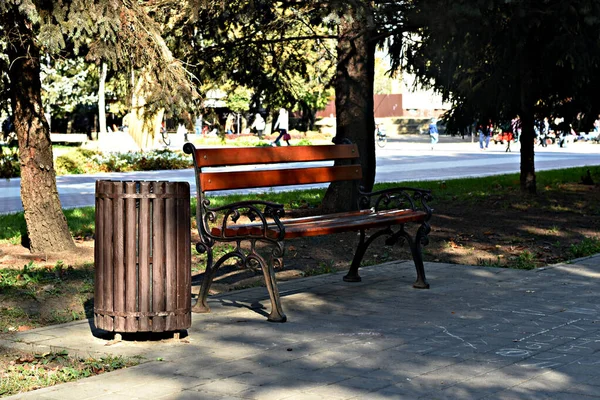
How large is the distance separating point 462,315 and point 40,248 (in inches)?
187

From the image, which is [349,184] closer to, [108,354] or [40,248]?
[40,248]

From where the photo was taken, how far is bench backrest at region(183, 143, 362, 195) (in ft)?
23.9

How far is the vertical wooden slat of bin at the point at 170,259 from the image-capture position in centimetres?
600

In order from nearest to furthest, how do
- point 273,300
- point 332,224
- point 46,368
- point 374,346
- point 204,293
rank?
point 46,368 < point 374,346 < point 273,300 < point 204,293 < point 332,224

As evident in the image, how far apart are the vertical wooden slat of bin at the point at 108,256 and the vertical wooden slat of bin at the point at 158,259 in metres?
0.26

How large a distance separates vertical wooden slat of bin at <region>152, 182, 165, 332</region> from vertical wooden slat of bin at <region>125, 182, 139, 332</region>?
0.11m

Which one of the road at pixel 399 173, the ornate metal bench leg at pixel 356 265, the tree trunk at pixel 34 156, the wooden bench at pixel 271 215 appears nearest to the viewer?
the wooden bench at pixel 271 215

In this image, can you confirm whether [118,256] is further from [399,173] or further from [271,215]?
[399,173]

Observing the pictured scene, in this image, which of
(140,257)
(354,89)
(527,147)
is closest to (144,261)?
(140,257)

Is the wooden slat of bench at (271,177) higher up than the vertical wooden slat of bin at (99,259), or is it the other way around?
the wooden slat of bench at (271,177)

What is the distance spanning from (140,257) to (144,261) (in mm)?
34

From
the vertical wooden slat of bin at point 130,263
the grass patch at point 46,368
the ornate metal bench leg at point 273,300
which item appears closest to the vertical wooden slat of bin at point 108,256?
the vertical wooden slat of bin at point 130,263

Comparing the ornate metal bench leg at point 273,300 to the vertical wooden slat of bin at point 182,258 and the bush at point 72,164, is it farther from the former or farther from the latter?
the bush at point 72,164

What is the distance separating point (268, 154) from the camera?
785 cm
